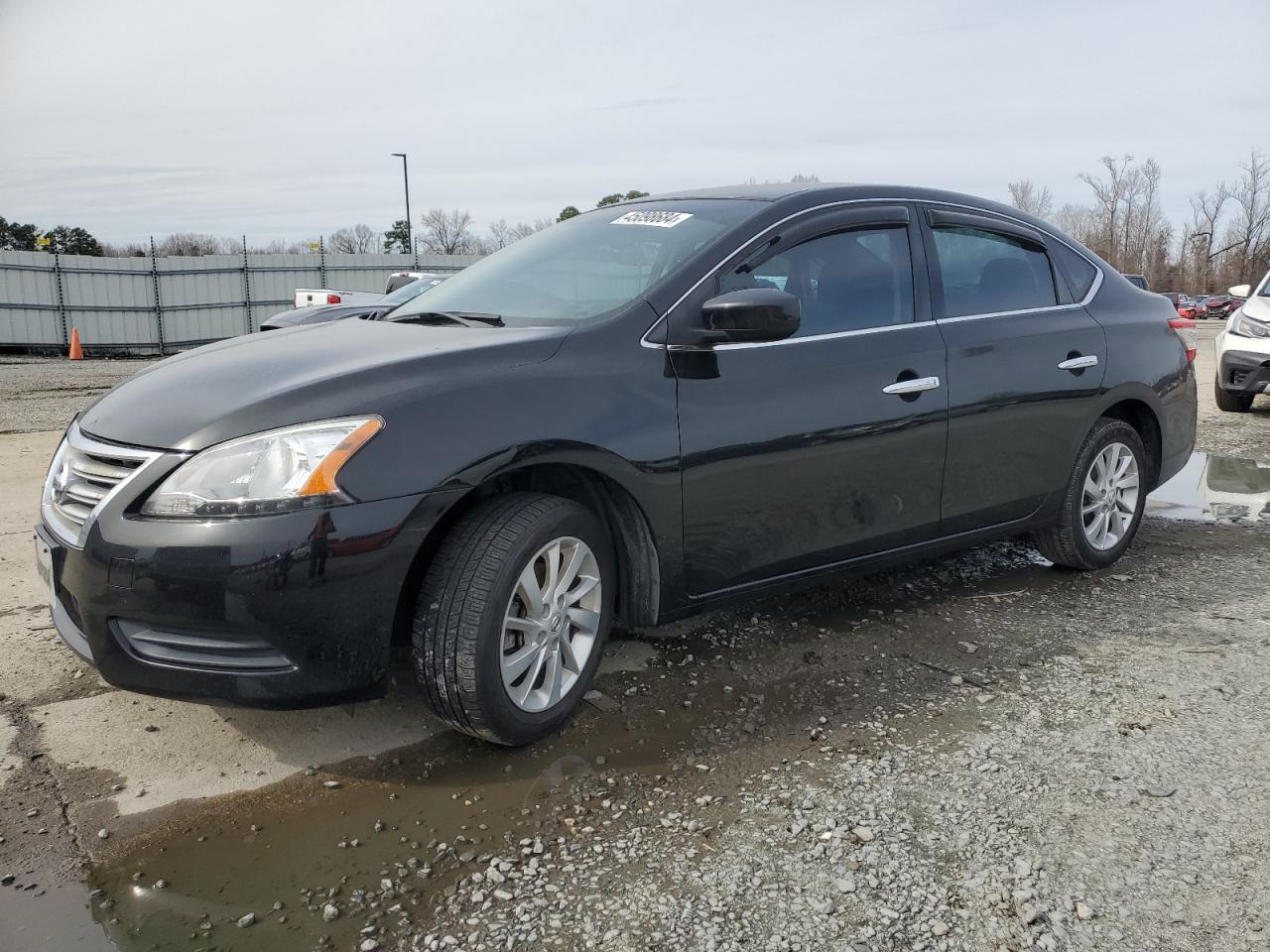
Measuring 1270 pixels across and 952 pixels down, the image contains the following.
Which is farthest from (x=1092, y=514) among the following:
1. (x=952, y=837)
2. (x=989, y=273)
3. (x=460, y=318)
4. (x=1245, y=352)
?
(x=1245, y=352)

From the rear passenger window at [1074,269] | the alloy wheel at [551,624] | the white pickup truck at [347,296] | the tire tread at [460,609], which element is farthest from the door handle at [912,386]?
the white pickup truck at [347,296]

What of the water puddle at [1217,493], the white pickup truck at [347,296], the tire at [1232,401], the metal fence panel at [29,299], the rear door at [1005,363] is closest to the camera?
the rear door at [1005,363]

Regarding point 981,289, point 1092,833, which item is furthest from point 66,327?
point 1092,833

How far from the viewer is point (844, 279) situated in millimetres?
3695

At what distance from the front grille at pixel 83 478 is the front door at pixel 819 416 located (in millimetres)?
1549

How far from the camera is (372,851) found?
2.49 meters

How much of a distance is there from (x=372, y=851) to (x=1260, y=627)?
3.44m

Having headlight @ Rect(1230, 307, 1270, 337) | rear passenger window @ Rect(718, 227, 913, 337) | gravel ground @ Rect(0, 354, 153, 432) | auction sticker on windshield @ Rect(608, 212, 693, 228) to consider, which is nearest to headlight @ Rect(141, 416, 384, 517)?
rear passenger window @ Rect(718, 227, 913, 337)

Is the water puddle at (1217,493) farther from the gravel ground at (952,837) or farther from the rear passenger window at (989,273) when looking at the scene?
the gravel ground at (952,837)

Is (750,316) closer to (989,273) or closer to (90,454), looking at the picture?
(989,273)

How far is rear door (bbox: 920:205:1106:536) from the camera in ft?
12.9

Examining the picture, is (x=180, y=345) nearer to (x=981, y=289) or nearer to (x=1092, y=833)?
(x=981, y=289)

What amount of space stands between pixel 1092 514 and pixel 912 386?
1486 mm

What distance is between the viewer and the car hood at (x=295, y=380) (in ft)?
8.68
